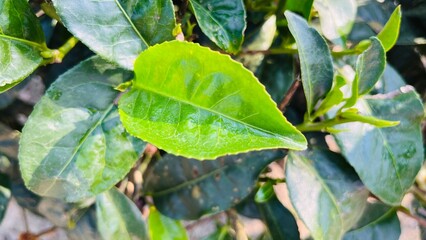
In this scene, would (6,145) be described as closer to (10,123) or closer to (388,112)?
(10,123)

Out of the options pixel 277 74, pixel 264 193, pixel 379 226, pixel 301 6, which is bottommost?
pixel 379 226

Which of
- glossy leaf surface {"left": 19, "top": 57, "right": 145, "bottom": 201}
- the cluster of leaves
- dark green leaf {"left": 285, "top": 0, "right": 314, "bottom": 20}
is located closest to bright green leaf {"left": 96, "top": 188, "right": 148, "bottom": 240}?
the cluster of leaves

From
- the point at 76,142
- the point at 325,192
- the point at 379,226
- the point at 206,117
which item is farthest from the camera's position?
the point at 379,226

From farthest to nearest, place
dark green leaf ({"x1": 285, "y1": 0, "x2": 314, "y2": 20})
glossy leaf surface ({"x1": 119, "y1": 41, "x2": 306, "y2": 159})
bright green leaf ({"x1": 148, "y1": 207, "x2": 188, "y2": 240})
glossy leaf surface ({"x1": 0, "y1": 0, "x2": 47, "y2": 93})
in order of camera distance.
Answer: bright green leaf ({"x1": 148, "y1": 207, "x2": 188, "y2": 240}), dark green leaf ({"x1": 285, "y1": 0, "x2": 314, "y2": 20}), glossy leaf surface ({"x1": 0, "y1": 0, "x2": 47, "y2": 93}), glossy leaf surface ({"x1": 119, "y1": 41, "x2": 306, "y2": 159})

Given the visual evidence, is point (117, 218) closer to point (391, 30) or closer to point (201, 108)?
point (201, 108)

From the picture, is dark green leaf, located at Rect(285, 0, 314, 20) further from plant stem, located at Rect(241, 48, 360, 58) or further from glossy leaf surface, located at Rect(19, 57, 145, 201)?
glossy leaf surface, located at Rect(19, 57, 145, 201)

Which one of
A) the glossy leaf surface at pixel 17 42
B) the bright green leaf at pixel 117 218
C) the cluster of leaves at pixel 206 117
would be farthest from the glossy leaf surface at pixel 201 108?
the bright green leaf at pixel 117 218

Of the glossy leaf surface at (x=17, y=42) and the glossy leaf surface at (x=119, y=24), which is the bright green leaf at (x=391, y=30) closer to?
the glossy leaf surface at (x=119, y=24)

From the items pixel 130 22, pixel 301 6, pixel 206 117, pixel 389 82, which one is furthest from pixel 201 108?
pixel 389 82
